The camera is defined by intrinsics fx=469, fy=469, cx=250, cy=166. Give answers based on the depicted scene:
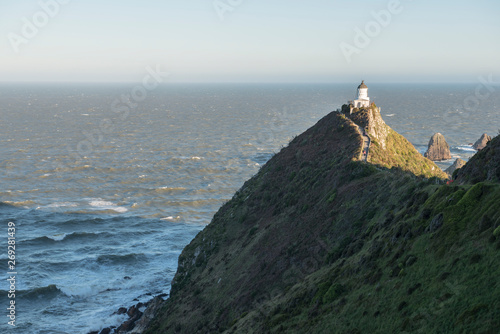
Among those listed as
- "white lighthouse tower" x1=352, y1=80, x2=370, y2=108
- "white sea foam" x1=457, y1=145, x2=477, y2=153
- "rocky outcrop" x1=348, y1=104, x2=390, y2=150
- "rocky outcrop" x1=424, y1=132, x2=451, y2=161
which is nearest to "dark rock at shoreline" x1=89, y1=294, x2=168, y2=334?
"rocky outcrop" x1=348, y1=104, x2=390, y2=150

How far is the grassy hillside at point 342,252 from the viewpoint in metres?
21.0

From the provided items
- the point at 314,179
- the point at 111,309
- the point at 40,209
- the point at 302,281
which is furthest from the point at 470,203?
the point at 40,209

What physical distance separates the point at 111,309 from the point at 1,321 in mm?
12294

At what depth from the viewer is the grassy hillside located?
21.0 metres

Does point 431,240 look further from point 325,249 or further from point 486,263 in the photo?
point 325,249

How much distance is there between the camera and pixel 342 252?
33.3m

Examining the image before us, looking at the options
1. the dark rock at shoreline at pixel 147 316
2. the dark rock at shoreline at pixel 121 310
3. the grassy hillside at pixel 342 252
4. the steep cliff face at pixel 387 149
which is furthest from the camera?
the dark rock at shoreline at pixel 121 310

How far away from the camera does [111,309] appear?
5475cm

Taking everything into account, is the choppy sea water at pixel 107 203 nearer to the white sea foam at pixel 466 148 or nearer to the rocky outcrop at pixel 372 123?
the white sea foam at pixel 466 148

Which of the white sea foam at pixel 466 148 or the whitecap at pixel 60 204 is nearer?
the whitecap at pixel 60 204

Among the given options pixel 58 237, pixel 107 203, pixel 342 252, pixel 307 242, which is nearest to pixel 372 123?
pixel 307 242

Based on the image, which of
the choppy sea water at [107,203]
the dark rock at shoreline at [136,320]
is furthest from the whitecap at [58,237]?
the dark rock at shoreline at [136,320]

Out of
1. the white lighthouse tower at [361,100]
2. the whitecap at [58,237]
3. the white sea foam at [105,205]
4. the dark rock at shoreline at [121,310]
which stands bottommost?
the dark rock at shoreline at [121,310]

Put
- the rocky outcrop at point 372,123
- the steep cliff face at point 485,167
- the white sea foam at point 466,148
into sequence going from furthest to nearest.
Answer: the white sea foam at point 466,148, the rocky outcrop at point 372,123, the steep cliff face at point 485,167
